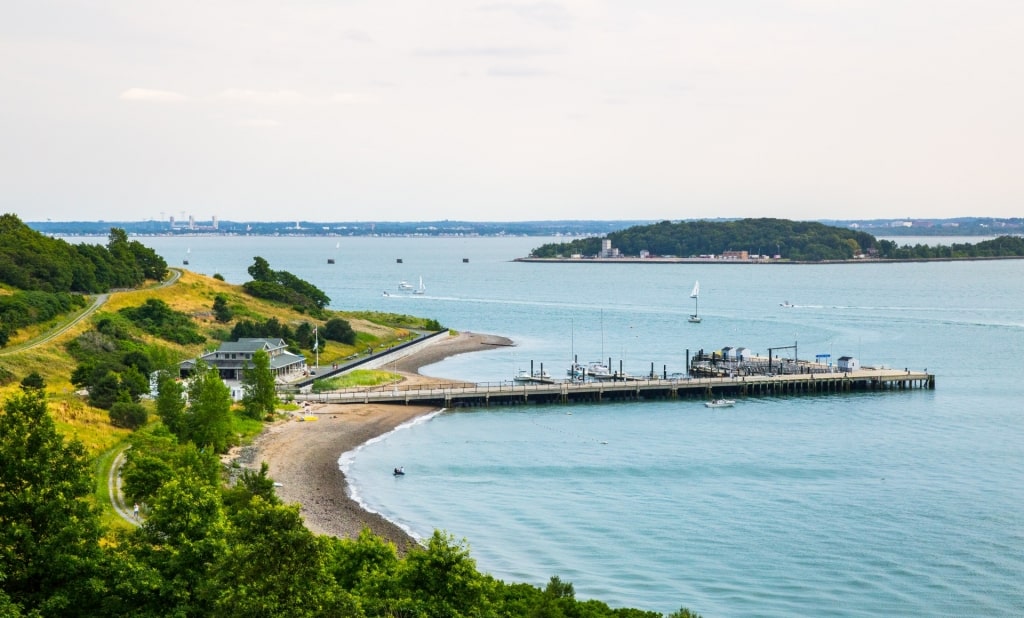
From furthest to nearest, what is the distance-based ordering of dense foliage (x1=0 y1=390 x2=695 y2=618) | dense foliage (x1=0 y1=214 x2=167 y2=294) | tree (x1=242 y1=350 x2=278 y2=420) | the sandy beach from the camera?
dense foliage (x1=0 y1=214 x2=167 y2=294) < tree (x1=242 y1=350 x2=278 y2=420) < the sandy beach < dense foliage (x1=0 y1=390 x2=695 y2=618)

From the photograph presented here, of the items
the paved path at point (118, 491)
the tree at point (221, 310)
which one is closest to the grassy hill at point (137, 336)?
the tree at point (221, 310)

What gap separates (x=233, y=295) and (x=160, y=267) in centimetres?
903

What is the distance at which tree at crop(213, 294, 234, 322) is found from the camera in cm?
10928

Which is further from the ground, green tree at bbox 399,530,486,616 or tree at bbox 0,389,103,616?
tree at bbox 0,389,103,616

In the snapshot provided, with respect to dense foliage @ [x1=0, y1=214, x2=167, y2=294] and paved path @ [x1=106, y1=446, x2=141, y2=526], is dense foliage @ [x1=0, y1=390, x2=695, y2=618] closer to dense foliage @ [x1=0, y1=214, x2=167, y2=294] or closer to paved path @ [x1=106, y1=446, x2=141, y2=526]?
paved path @ [x1=106, y1=446, x2=141, y2=526]

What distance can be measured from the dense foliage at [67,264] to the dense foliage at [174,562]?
76246mm

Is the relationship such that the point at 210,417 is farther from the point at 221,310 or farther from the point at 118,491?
the point at 221,310

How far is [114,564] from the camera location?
26.0 meters

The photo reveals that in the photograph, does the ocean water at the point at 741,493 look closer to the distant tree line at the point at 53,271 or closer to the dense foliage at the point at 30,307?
the dense foliage at the point at 30,307

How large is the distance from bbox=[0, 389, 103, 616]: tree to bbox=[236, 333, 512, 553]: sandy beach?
16.1 m

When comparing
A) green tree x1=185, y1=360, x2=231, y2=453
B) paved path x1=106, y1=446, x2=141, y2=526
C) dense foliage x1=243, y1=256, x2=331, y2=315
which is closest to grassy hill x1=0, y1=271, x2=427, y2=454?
paved path x1=106, y1=446, x2=141, y2=526

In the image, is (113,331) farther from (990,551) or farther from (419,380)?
(990,551)

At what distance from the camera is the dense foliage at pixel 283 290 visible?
124 metres

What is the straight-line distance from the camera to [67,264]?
106m
